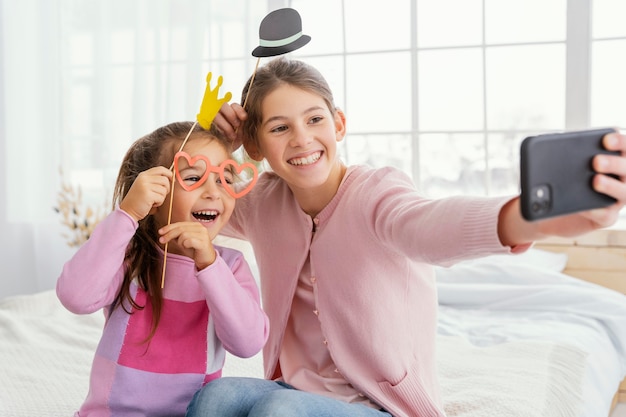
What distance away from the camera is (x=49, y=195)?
156 inches

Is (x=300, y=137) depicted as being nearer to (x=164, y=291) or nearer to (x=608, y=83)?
(x=164, y=291)

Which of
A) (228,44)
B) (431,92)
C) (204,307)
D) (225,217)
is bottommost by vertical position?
(204,307)

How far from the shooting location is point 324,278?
150 centimetres

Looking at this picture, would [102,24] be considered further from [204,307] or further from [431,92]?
[204,307]

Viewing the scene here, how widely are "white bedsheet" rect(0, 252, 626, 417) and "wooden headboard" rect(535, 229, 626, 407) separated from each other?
110 mm

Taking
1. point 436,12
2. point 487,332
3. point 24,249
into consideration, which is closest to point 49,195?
point 24,249

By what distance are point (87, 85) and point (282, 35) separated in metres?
2.63

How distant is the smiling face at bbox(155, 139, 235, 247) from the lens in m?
1.41

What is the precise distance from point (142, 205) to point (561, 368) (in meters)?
1.22

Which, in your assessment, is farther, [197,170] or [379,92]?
[379,92]

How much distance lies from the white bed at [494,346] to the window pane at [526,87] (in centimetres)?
62

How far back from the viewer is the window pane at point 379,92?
369cm

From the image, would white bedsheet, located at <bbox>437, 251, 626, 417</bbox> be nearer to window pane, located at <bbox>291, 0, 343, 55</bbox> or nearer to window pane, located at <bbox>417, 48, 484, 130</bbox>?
window pane, located at <bbox>417, 48, 484, 130</bbox>

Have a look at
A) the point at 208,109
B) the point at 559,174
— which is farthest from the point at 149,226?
the point at 559,174
